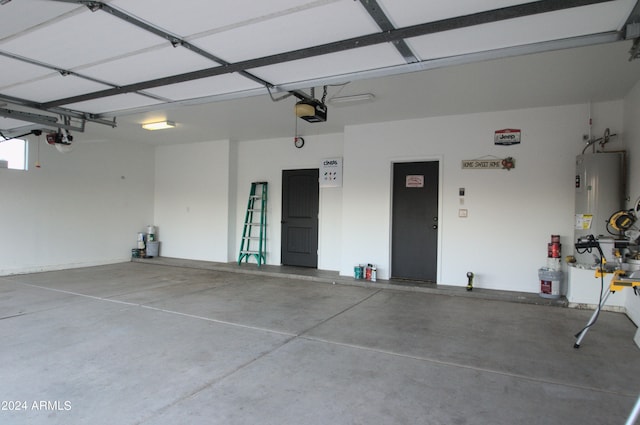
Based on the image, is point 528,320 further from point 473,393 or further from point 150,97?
point 150,97

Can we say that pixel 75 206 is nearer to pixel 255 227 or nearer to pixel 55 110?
pixel 255 227

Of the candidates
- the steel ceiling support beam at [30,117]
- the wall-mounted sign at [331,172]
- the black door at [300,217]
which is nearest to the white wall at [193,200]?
the black door at [300,217]

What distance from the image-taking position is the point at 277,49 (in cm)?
261

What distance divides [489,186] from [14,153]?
27.5 ft

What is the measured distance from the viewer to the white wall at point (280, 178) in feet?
24.2

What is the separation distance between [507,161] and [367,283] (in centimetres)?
288

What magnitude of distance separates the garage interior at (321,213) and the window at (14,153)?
0.08 metres

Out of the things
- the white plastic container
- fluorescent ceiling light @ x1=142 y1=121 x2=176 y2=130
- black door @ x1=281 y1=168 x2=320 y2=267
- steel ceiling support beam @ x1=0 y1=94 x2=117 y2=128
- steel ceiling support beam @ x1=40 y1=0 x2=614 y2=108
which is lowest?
the white plastic container

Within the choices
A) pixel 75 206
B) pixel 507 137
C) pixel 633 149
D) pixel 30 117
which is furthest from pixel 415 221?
pixel 75 206

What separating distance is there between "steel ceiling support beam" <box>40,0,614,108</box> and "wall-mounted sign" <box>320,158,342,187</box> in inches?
172

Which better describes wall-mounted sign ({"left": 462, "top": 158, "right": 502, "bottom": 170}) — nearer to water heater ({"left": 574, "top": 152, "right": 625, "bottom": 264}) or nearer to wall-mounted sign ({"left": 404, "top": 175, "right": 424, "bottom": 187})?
wall-mounted sign ({"left": 404, "top": 175, "right": 424, "bottom": 187})

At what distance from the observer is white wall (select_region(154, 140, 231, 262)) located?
8438 millimetres

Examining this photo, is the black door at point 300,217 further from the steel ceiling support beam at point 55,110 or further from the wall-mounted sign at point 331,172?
the steel ceiling support beam at point 55,110

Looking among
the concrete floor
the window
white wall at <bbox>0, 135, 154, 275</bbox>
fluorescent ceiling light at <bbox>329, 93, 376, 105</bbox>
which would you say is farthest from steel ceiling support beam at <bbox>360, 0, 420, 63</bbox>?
white wall at <bbox>0, 135, 154, 275</bbox>
